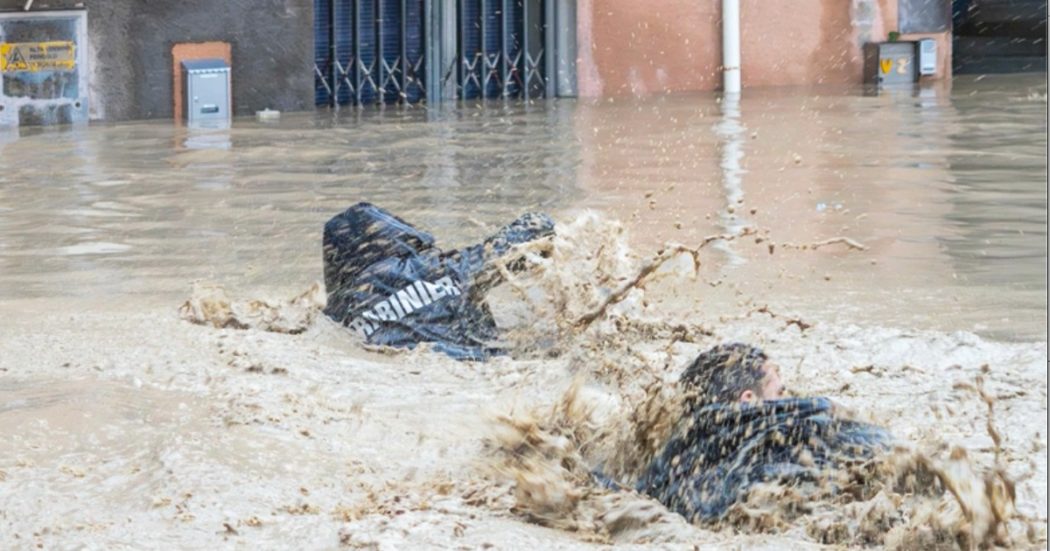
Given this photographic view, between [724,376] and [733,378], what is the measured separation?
41 mm

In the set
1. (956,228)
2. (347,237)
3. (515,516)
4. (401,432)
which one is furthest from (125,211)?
(515,516)

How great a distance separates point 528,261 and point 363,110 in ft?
36.4

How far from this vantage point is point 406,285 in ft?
22.8

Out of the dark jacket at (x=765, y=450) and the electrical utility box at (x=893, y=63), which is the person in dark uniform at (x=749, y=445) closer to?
the dark jacket at (x=765, y=450)

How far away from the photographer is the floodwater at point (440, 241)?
5020 mm

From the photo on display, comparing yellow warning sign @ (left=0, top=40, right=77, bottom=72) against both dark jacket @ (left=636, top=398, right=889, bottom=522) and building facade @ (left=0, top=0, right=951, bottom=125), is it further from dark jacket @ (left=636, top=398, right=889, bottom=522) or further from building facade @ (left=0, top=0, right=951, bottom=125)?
dark jacket @ (left=636, top=398, right=889, bottom=522)

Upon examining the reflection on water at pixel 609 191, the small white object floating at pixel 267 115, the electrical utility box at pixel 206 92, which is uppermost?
the electrical utility box at pixel 206 92

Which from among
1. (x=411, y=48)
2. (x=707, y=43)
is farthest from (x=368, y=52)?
(x=707, y=43)

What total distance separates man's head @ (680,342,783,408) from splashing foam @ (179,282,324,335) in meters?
2.26

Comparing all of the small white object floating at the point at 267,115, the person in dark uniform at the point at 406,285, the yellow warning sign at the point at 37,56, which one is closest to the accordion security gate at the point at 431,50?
the small white object floating at the point at 267,115

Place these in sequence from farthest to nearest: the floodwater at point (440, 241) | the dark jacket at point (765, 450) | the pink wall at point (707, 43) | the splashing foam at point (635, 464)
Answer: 1. the pink wall at point (707, 43)
2. the floodwater at point (440, 241)
3. the dark jacket at point (765, 450)
4. the splashing foam at point (635, 464)

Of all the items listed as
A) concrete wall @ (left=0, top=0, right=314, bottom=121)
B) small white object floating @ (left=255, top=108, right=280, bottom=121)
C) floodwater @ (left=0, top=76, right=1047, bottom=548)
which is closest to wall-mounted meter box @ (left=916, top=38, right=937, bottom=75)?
floodwater @ (left=0, top=76, right=1047, bottom=548)

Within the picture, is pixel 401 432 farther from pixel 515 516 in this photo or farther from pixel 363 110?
pixel 363 110

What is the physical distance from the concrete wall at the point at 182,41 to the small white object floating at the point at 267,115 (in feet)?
0.77
